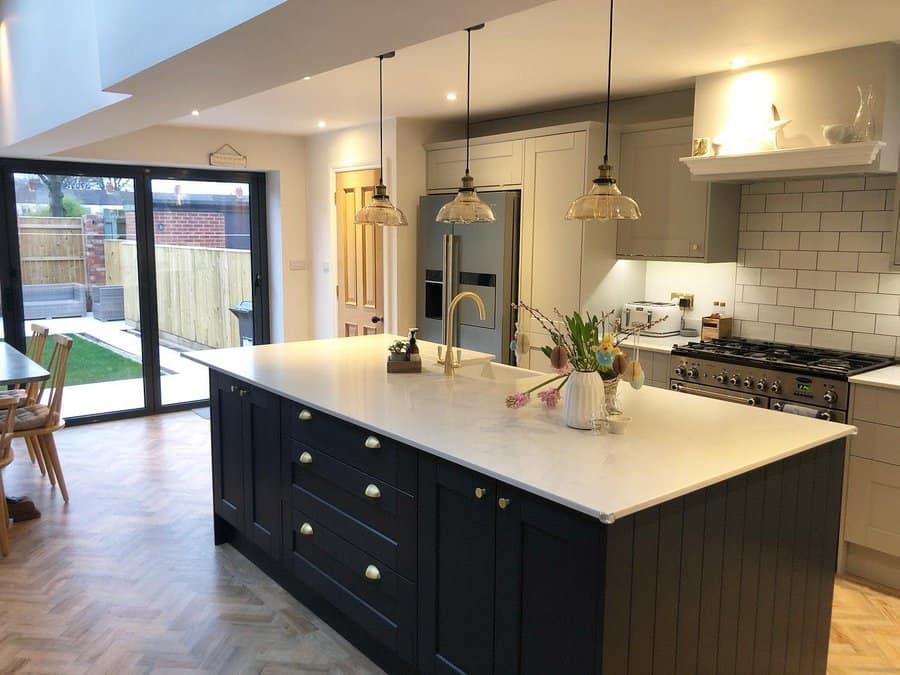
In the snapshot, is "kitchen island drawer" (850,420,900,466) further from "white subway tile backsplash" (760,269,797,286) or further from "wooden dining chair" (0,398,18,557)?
"wooden dining chair" (0,398,18,557)

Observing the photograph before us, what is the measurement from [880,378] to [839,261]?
88 centimetres

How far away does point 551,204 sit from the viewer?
185 inches

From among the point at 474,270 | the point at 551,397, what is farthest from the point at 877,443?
the point at 474,270

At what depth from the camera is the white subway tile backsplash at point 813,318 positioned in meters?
4.05

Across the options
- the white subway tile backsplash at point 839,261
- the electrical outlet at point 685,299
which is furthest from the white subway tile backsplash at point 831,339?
the electrical outlet at point 685,299

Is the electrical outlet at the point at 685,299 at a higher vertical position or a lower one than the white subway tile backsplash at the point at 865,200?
lower

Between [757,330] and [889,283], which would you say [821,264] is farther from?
[757,330]

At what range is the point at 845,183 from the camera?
12.8 feet

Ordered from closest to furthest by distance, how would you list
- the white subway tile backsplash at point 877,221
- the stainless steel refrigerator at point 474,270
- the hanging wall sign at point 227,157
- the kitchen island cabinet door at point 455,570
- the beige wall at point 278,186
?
the kitchen island cabinet door at point 455,570
the white subway tile backsplash at point 877,221
the stainless steel refrigerator at point 474,270
the beige wall at point 278,186
the hanging wall sign at point 227,157

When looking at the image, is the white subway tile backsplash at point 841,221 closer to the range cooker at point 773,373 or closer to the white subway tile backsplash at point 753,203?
the white subway tile backsplash at point 753,203

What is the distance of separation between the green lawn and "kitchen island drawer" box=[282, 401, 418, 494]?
3.89m

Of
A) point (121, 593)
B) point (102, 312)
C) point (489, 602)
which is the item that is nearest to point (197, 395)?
point (102, 312)

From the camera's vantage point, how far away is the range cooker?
3445 millimetres

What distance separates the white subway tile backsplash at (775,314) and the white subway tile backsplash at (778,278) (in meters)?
0.14
